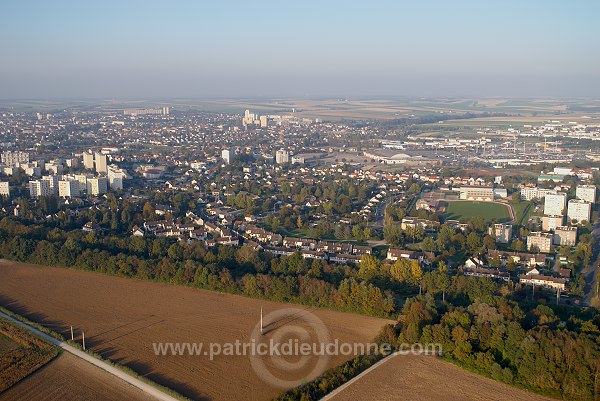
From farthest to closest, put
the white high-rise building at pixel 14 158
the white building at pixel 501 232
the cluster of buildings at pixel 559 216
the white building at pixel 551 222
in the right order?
1. the white high-rise building at pixel 14 158
2. the white building at pixel 551 222
3. the white building at pixel 501 232
4. the cluster of buildings at pixel 559 216

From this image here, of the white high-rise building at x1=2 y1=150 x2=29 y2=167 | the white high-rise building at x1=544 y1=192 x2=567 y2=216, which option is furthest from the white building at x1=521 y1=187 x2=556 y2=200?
the white high-rise building at x1=2 y1=150 x2=29 y2=167

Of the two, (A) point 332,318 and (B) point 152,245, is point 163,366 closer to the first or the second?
(A) point 332,318

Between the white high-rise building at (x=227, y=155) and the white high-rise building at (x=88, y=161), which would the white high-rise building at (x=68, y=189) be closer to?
the white high-rise building at (x=88, y=161)

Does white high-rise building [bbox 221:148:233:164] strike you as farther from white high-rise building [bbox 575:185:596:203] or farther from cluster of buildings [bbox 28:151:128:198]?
white high-rise building [bbox 575:185:596:203]

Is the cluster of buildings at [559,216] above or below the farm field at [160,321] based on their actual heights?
above

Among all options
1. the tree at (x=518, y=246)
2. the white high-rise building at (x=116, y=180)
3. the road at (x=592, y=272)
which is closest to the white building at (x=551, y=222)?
the road at (x=592, y=272)

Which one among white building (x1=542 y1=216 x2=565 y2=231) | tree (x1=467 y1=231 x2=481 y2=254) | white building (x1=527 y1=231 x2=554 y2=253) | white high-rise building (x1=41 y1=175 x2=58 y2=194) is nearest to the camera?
tree (x1=467 y1=231 x2=481 y2=254)
